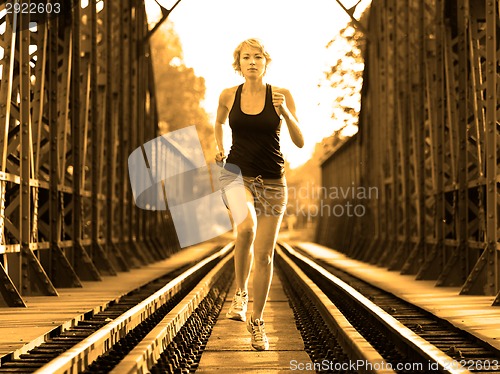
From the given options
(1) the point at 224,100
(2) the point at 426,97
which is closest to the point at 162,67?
(2) the point at 426,97

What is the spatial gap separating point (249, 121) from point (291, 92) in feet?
1.22

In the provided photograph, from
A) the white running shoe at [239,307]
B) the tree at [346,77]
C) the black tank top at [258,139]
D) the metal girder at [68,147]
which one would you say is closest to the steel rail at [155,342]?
the white running shoe at [239,307]

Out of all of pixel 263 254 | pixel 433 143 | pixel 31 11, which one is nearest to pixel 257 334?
pixel 263 254

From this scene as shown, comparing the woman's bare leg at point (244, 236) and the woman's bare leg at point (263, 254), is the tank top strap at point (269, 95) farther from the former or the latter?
the woman's bare leg at point (263, 254)

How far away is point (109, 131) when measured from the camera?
69.3 feet

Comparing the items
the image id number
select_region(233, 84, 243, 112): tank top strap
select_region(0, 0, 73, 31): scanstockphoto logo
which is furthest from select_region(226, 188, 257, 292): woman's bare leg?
the image id number

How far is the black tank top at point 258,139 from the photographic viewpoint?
22.2 feet

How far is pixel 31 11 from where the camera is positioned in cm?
1373

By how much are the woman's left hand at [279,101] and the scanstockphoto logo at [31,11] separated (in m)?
5.46

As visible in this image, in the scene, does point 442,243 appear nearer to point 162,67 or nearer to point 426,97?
point 426,97

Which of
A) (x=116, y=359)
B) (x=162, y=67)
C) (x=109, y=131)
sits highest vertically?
(x=162, y=67)

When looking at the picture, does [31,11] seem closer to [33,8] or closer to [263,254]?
[33,8]

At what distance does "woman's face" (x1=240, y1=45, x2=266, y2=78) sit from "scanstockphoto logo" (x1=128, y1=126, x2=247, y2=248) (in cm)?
60

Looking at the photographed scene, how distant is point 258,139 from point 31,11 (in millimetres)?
7724
